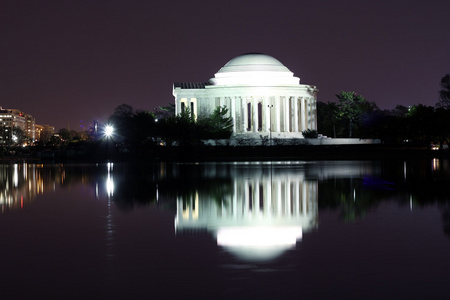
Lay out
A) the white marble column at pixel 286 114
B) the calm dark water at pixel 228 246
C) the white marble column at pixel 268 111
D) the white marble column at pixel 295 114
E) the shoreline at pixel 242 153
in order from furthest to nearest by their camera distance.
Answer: the white marble column at pixel 295 114 < the white marble column at pixel 286 114 < the white marble column at pixel 268 111 < the shoreline at pixel 242 153 < the calm dark water at pixel 228 246

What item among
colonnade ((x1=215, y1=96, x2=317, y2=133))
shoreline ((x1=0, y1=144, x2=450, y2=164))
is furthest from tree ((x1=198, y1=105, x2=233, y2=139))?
shoreline ((x1=0, y1=144, x2=450, y2=164))

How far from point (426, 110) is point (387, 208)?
97930 millimetres

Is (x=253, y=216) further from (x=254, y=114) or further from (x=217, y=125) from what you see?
(x=254, y=114)

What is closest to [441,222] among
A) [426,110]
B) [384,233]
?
[384,233]

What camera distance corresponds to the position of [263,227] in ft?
61.6

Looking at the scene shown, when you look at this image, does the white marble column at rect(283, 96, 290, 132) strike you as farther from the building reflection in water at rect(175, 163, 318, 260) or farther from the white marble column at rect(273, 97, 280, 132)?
the building reflection in water at rect(175, 163, 318, 260)

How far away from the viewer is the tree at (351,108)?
144 meters

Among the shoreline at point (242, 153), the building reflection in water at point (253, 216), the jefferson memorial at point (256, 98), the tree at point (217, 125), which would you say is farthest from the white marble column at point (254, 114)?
the building reflection in water at point (253, 216)

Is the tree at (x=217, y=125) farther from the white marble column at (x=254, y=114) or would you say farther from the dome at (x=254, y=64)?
the dome at (x=254, y=64)

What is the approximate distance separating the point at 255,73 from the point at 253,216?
112 m

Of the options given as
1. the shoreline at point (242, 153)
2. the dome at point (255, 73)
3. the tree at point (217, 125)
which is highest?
the dome at point (255, 73)

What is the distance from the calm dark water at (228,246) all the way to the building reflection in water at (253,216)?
37mm

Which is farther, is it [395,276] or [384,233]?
[384,233]

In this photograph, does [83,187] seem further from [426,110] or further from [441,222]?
[426,110]
